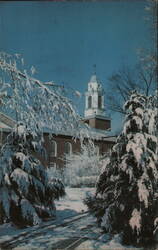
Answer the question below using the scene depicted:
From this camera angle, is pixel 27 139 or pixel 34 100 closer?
pixel 34 100

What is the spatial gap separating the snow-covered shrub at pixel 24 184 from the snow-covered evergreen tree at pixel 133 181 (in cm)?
31

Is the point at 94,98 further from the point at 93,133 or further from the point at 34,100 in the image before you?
the point at 34,100

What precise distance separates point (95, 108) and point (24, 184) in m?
0.73

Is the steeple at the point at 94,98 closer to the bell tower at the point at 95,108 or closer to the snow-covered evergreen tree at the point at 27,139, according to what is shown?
the bell tower at the point at 95,108

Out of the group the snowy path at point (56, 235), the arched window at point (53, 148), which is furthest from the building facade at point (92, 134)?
the snowy path at point (56, 235)

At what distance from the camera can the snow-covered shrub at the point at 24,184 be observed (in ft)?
7.02

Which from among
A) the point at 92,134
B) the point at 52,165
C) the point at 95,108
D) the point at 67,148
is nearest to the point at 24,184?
the point at 52,165

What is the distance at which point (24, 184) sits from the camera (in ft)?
7.20

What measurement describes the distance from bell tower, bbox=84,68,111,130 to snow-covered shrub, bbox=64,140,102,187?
18 cm

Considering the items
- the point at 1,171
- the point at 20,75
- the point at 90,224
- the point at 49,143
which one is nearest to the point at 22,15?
the point at 20,75

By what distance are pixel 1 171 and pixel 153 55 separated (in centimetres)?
135

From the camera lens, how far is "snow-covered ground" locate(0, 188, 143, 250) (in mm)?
2018

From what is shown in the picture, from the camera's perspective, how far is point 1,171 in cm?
213

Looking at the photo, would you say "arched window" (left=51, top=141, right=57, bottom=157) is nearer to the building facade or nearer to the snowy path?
the building facade
